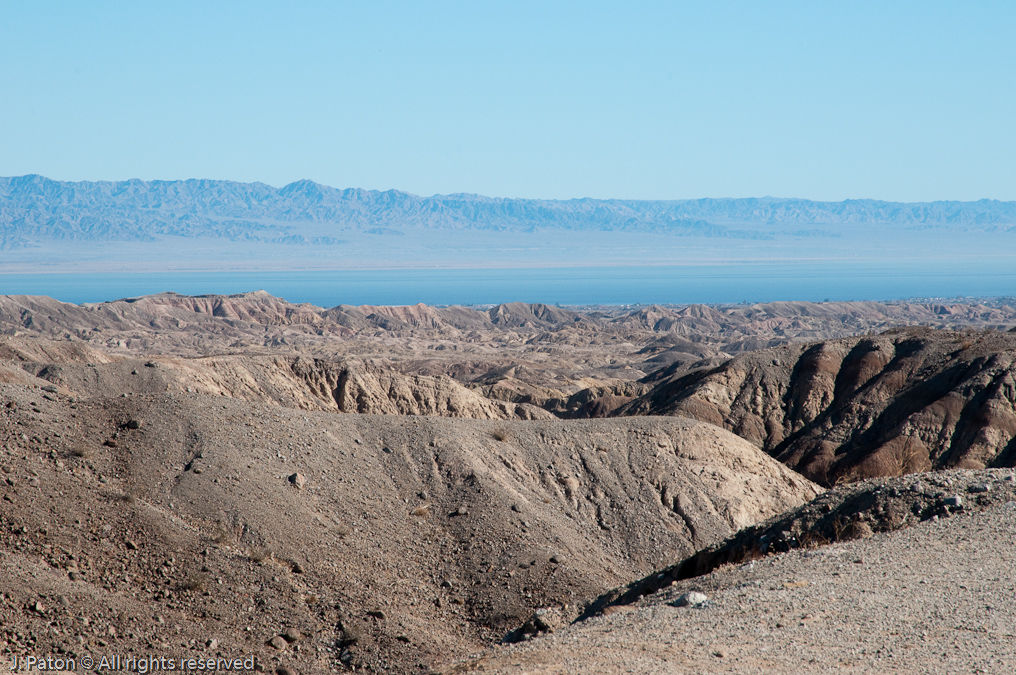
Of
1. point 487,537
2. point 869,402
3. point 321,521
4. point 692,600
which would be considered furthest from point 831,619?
point 869,402

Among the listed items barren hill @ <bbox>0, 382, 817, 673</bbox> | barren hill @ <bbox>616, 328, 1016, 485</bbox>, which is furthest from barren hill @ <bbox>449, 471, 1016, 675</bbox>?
barren hill @ <bbox>616, 328, 1016, 485</bbox>

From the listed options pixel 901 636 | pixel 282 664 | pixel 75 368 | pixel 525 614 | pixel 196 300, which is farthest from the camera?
pixel 196 300

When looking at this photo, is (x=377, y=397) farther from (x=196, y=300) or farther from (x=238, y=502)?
(x=196, y=300)

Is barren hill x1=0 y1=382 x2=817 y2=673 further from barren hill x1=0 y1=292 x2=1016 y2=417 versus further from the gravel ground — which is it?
barren hill x1=0 y1=292 x2=1016 y2=417

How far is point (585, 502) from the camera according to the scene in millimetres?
35250

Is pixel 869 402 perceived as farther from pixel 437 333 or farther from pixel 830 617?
pixel 437 333

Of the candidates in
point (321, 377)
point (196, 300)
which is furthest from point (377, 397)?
point (196, 300)

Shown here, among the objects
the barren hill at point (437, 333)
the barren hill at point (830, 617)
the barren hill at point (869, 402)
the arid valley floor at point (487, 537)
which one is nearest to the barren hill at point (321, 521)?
the arid valley floor at point (487, 537)

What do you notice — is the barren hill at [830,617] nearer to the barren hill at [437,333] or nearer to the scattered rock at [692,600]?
the scattered rock at [692,600]

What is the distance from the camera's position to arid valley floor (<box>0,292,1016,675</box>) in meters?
17.3

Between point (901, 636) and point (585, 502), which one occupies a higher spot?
point (901, 636)

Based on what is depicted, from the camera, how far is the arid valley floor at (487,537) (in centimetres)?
1733

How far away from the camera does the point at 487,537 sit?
3003 centimetres

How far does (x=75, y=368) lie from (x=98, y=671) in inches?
1064
